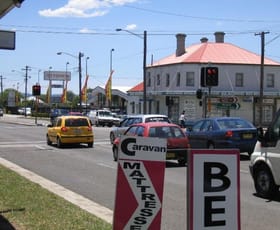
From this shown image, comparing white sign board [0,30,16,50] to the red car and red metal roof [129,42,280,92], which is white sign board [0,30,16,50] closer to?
the red car

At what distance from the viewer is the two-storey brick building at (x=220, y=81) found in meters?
58.2

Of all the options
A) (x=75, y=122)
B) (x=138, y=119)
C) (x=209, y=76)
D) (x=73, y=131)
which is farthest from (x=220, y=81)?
(x=73, y=131)

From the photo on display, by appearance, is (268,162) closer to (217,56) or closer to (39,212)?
(39,212)

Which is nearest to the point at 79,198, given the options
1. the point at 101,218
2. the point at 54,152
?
the point at 101,218

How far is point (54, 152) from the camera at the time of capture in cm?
2375

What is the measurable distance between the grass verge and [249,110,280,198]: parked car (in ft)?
12.8

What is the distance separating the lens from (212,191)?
4.67 metres

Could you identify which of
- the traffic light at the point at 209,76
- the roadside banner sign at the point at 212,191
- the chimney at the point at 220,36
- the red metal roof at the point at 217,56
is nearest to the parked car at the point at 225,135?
the traffic light at the point at 209,76

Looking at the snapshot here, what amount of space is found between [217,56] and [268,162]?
164ft

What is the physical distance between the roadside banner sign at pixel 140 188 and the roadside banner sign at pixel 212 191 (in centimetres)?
47

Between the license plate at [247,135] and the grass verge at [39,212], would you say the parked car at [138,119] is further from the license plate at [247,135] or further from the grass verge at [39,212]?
the grass verge at [39,212]

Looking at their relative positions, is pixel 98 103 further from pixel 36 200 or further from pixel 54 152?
pixel 36 200

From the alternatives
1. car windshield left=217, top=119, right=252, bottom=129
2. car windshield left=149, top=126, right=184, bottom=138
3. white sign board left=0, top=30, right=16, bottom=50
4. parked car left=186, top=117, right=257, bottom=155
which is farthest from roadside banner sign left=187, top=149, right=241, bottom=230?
car windshield left=217, top=119, right=252, bottom=129

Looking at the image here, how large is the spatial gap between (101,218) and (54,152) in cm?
1546
